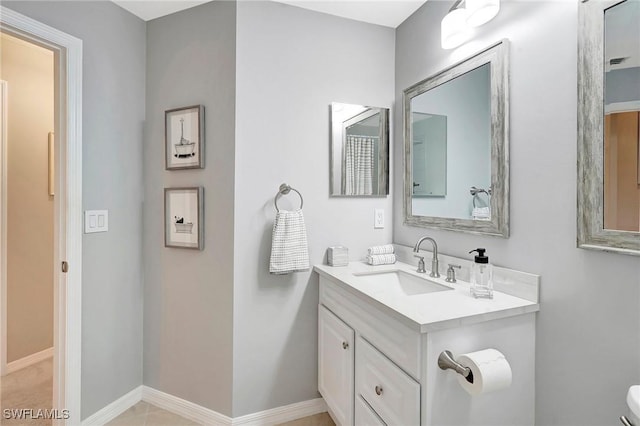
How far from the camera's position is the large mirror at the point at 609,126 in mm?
946

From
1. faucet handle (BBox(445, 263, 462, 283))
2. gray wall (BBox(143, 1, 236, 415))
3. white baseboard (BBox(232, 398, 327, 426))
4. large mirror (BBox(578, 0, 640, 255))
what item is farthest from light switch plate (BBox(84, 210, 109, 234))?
large mirror (BBox(578, 0, 640, 255))

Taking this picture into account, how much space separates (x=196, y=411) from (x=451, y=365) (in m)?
1.58

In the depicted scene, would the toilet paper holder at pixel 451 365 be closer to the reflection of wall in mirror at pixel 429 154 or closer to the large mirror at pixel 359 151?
the reflection of wall in mirror at pixel 429 154

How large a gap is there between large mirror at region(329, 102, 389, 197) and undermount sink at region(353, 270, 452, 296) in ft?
1.70

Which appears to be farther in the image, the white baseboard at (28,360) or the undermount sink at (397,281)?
the white baseboard at (28,360)

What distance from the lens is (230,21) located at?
1787 millimetres

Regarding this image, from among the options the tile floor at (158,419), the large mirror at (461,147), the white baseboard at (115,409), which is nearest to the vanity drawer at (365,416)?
the tile floor at (158,419)

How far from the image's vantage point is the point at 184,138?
1.92 m

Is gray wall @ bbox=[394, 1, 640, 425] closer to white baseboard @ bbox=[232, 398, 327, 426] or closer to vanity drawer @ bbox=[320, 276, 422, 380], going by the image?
vanity drawer @ bbox=[320, 276, 422, 380]

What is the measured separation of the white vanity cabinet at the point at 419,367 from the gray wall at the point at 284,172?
43 centimetres

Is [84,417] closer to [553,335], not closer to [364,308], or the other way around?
[364,308]

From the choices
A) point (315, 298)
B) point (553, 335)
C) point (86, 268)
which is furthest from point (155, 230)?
point (553, 335)

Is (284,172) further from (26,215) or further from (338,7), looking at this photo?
(26,215)

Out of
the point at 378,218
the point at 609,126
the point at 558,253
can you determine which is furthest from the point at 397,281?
the point at 609,126
